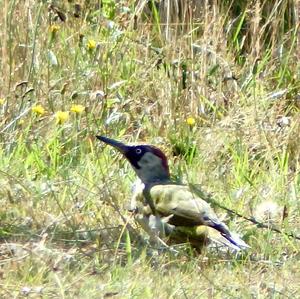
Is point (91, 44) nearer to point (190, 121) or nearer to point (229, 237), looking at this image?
point (190, 121)

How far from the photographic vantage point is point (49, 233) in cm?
530

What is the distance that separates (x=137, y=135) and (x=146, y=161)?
101cm

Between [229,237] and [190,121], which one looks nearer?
[229,237]

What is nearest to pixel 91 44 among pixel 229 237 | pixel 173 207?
pixel 173 207

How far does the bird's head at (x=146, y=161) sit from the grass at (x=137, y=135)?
17 centimetres

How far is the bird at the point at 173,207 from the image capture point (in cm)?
532

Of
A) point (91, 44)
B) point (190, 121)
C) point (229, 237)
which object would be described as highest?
point (91, 44)

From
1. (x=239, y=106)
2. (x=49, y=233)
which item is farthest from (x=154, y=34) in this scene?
(x=49, y=233)

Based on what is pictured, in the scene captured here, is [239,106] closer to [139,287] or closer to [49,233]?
[49,233]

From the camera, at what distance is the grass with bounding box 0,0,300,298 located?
4.93 metres

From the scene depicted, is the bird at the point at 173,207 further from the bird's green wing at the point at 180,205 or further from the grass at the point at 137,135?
the grass at the point at 137,135

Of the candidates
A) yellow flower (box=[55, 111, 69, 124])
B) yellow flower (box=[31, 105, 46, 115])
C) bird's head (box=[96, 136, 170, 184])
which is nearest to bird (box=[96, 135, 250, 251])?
bird's head (box=[96, 136, 170, 184])

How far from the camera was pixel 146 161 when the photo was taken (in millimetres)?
5910

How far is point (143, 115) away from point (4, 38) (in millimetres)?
947
